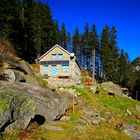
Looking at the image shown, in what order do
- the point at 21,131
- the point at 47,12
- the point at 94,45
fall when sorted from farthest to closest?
1. the point at 94,45
2. the point at 47,12
3. the point at 21,131

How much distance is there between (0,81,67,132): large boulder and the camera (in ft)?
45.0

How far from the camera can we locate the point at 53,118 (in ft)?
64.6

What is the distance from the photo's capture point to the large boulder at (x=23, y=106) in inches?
540

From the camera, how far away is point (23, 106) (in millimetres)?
14891

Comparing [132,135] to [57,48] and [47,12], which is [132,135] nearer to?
[57,48]

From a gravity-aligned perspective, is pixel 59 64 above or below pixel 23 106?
above

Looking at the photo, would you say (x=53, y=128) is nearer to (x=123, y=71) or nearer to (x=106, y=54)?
(x=106, y=54)

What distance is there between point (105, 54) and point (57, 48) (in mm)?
27946

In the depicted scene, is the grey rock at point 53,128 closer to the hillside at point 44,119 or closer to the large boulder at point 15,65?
the hillside at point 44,119

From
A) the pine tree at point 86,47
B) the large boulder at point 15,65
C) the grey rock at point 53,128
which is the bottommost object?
the grey rock at point 53,128

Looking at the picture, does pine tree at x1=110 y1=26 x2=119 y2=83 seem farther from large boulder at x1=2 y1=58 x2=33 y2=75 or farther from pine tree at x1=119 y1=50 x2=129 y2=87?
large boulder at x1=2 y1=58 x2=33 y2=75

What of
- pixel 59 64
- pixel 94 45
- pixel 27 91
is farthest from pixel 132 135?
pixel 94 45

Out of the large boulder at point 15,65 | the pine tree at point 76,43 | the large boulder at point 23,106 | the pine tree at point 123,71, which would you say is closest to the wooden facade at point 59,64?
the large boulder at point 15,65

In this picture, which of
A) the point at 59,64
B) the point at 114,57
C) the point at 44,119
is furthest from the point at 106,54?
the point at 44,119
